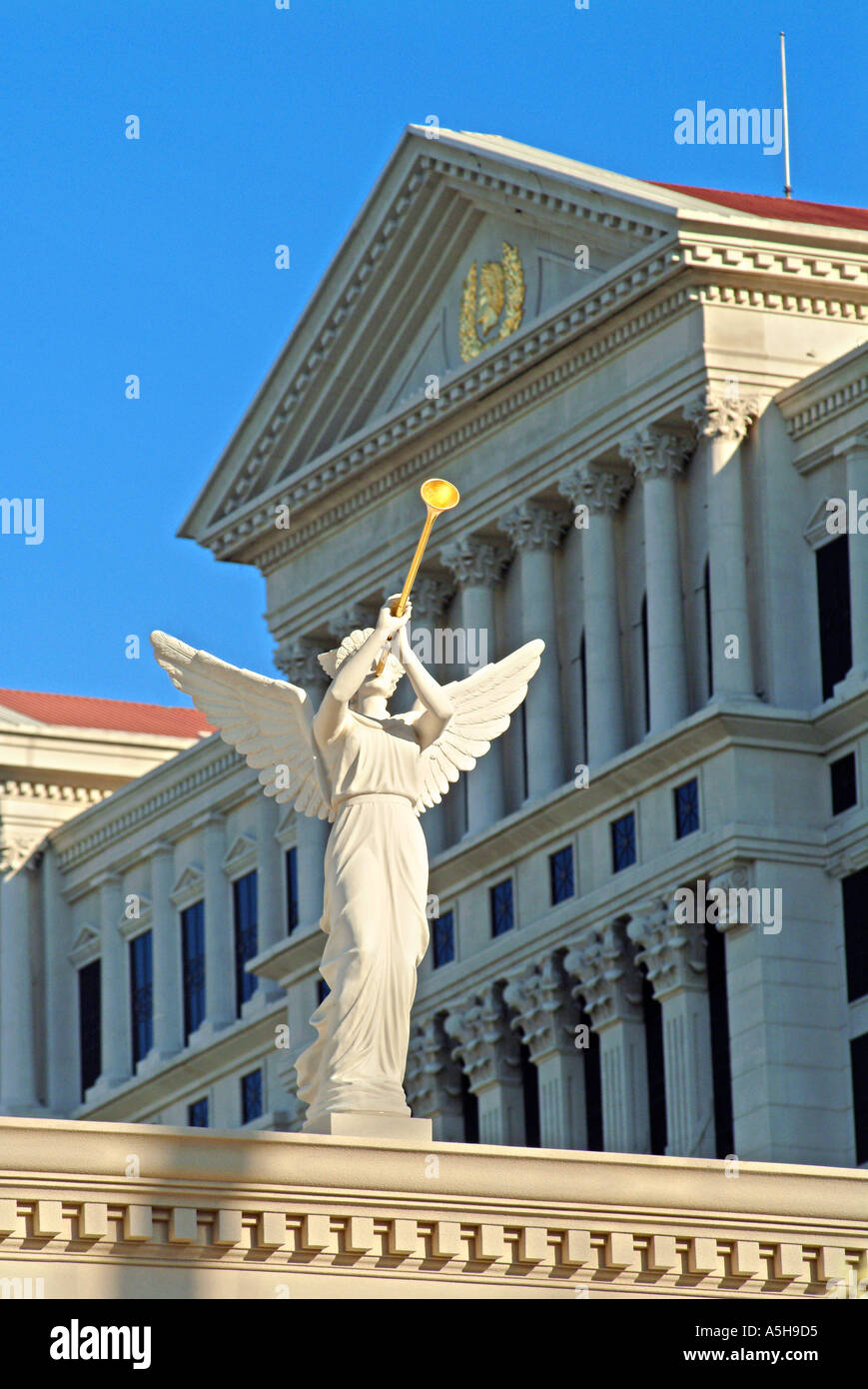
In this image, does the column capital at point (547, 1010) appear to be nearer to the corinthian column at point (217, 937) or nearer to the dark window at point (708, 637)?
the dark window at point (708, 637)

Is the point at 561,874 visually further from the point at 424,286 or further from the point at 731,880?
the point at 424,286

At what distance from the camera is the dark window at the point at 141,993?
79.4 meters

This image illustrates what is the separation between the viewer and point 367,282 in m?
66.6

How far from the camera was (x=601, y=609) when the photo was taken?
61281 millimetres

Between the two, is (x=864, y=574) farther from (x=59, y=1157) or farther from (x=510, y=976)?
(x=59, y=1157)

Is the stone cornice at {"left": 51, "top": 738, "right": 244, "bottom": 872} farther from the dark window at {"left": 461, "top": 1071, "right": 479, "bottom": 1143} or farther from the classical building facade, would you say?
the dark window at {"left": 461, "top": 1071, "right": 479, "bottom": 1143}

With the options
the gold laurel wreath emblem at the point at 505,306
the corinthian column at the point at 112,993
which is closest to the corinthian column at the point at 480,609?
the gold laurel wreath emblem at the point at 505,306

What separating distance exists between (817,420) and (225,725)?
2732 centimetres

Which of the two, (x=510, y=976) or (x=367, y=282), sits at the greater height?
(x=367, y=282)

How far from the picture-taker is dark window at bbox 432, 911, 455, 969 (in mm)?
63875

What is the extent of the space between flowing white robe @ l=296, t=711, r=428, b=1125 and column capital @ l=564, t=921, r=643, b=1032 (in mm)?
27783

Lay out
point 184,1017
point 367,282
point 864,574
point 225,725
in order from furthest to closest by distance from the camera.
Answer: point 184,1017, point 367,282, point 864,574, point 225,725
